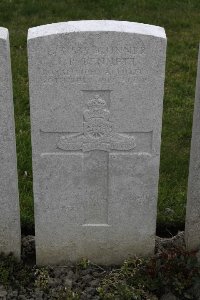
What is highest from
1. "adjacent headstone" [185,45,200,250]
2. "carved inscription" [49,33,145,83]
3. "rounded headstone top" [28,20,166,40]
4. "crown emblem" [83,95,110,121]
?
"rounded headstone top" [28,20,166,40]

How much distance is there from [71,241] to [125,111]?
1.00 meters

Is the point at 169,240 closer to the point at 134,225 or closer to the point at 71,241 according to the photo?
the point at 134,225

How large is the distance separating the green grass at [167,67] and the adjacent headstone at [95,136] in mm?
571

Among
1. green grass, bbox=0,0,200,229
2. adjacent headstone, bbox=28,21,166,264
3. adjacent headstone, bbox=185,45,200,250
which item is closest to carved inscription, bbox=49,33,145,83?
adjacent headstone, bbox=28,21,166,264

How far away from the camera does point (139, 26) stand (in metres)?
3.74

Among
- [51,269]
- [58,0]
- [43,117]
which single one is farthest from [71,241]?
[58,0]

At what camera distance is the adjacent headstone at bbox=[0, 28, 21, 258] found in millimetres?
3707

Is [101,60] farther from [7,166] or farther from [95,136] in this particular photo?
[7,166]

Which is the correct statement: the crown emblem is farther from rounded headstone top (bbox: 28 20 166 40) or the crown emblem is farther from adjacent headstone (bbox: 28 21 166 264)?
rounded headstone top (bbox: 28 20 166 40)

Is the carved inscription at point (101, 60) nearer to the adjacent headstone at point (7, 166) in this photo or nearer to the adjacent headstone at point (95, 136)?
the adjacent headstone at point (95, 136)

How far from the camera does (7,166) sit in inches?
158

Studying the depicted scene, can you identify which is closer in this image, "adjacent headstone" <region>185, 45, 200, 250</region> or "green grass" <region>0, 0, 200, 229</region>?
"adjacent headstone" <region>185, 45, 200, 250</region>

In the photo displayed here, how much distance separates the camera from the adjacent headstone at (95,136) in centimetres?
367

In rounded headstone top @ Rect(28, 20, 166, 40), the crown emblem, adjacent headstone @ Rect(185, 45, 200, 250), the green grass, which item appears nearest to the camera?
rounded headstone top @ Rect(28, 20, 166, 40)
